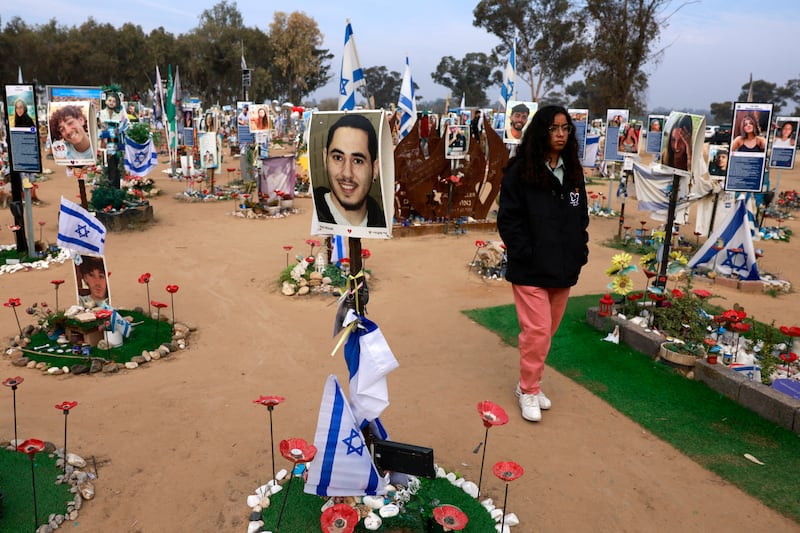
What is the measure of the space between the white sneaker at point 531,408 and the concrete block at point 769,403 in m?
1.52

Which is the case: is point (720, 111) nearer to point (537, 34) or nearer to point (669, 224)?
Answer: point (537, 34)

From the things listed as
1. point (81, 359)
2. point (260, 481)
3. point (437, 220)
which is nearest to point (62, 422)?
point (81, 359)

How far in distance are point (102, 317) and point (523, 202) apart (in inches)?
148

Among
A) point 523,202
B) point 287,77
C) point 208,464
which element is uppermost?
point 287,77

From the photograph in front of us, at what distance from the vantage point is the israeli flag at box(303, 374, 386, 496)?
277 centimetres

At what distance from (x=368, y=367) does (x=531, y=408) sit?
1.71 m

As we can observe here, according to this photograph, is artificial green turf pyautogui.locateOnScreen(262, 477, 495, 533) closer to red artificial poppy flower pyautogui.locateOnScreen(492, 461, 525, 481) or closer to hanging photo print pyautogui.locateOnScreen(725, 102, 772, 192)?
red artificial poppy flower pyautogui.locateOnScreen(492, 461, 525, 481)

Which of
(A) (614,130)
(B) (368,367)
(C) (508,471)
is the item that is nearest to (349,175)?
(B) (368,367)

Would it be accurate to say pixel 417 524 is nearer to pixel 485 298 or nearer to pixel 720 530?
pixel 720 530

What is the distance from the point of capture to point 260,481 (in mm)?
3287

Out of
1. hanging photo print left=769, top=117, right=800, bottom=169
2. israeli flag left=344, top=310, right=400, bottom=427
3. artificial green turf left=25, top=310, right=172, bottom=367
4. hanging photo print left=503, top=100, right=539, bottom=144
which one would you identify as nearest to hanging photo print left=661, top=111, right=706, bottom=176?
israeli flag left=344, top=310, right=400, bottom=427

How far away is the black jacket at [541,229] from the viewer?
12.2ft

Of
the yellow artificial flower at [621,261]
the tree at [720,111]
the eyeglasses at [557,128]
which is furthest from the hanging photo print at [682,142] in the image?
the tree at [720,111]

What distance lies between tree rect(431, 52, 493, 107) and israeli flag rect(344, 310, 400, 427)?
60645 mm
